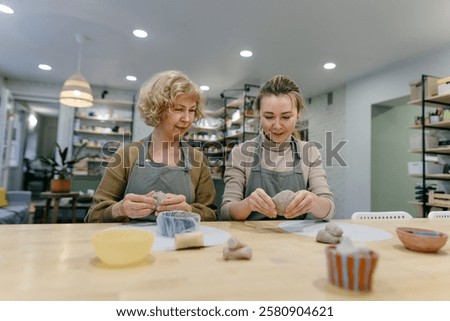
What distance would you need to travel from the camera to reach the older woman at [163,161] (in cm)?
124

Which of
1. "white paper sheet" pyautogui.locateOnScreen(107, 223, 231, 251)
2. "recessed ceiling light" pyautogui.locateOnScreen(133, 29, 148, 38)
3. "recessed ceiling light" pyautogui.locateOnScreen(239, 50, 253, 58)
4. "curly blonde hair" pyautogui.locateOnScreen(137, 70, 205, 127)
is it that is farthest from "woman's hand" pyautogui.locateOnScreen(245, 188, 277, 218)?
"recessed ceiling light" pyautogui.locateOnScreen(239, 50, 253, 58)

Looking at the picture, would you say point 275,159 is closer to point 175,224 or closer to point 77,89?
point 175,224

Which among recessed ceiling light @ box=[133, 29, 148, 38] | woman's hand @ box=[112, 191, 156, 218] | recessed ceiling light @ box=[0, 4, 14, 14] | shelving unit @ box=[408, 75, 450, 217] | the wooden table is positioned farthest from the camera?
recessed ceiling light @ box=[133, 29, 148, 38]

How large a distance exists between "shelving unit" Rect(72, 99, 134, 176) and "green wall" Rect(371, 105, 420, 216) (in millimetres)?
4988

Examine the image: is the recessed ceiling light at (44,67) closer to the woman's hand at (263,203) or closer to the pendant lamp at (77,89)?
the pendant lamp at (77,89)

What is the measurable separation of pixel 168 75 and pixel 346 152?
5.04 meters

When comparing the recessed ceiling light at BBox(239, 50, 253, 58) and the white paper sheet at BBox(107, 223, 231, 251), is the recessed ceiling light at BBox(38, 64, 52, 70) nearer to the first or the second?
the recessed ceiling light at BBox(239, 50, 253, 58)

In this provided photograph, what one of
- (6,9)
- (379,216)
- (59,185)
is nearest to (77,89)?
(6,9)

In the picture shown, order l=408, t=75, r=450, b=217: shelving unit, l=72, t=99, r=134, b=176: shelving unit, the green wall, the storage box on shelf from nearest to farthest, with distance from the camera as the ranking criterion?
l=408, t=75, r=450, b=217: shelving unit < the green wall < l=72, t=99, r=134, b=176: shelving unit < the storage box on shelf

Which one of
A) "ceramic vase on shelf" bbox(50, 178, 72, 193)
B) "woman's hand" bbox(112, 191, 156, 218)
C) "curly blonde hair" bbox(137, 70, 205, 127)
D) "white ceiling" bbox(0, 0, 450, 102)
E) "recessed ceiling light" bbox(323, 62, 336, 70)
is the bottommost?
"ceramic vase on shelf" bbox(50, 178, 72, 193)

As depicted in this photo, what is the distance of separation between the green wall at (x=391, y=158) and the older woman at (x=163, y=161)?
4.58 meters

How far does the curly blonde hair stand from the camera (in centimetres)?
123
